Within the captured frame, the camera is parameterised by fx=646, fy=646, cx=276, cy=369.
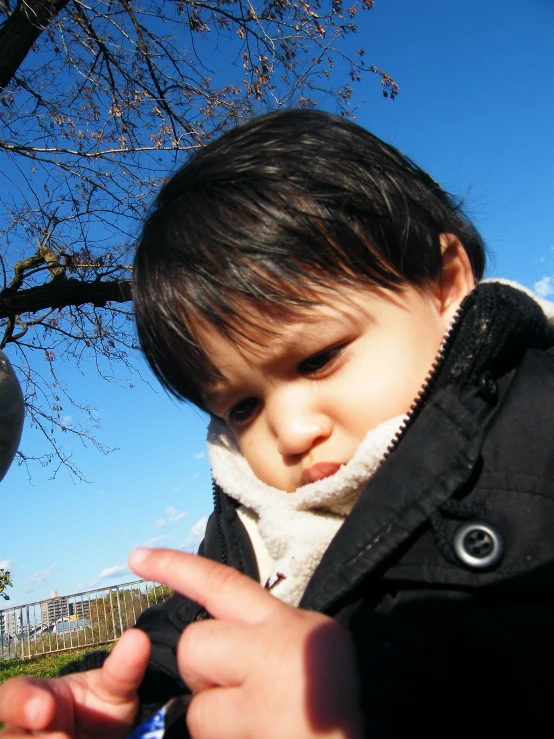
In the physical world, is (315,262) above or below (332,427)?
above

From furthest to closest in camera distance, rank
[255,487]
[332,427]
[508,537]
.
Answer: [255,487] → [332,427] → [508,537]

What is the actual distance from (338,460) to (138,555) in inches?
21.5

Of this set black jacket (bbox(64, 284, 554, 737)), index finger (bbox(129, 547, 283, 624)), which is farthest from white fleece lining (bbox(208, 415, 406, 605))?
index finger (bbox(129, 547, 283, 624))

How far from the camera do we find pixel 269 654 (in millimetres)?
772

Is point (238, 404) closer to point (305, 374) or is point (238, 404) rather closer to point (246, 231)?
point (305, 374)

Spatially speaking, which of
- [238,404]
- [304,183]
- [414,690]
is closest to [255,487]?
[238,404]

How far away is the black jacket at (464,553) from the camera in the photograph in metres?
0.76

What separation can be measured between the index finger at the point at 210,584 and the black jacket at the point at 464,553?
0.45ft

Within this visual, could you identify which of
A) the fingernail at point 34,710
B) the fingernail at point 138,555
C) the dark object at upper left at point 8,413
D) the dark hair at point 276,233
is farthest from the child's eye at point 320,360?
the dark object at upper left at point 8,413

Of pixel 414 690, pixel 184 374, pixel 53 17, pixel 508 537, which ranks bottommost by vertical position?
pixel 414 690

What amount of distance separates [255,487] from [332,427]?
1.15 ft

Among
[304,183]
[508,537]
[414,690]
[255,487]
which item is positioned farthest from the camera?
[255,487]

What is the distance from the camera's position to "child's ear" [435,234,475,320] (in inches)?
58.3

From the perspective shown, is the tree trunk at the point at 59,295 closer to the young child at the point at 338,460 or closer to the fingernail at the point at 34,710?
the young child at the point at 338,460
